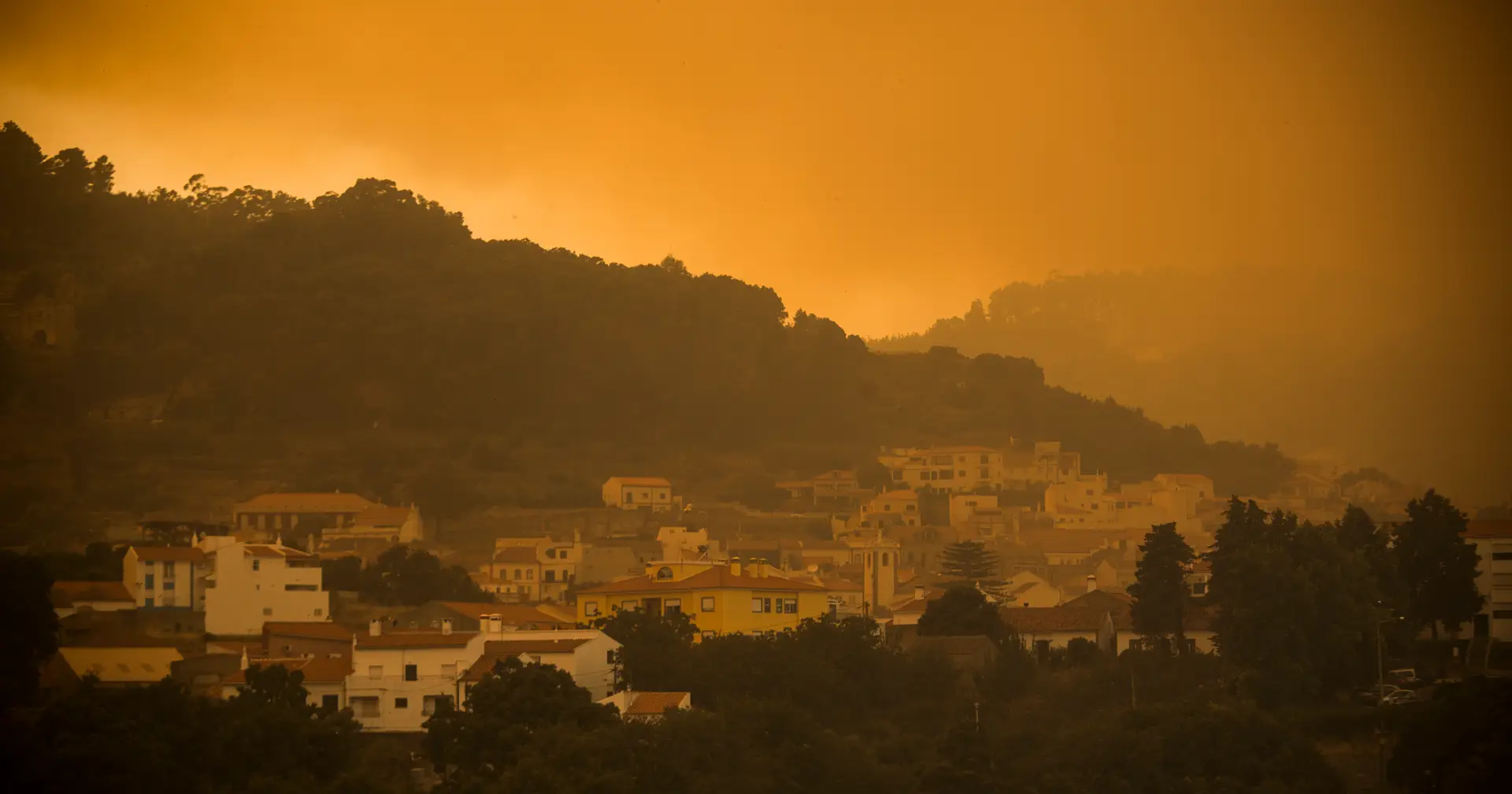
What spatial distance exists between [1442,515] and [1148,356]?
89727 mm

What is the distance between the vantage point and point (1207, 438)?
374 ft

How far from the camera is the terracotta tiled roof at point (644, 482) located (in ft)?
246

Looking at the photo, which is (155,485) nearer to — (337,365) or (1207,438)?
(337,365)

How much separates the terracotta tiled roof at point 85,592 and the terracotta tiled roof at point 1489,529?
83.3 feet

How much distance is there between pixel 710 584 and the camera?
42.8 m

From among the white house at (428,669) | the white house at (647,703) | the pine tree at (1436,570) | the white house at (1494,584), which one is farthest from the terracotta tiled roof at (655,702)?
the white house at (1494,584)

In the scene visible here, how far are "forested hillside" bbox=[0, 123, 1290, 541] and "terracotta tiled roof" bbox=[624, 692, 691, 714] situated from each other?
1549 inches

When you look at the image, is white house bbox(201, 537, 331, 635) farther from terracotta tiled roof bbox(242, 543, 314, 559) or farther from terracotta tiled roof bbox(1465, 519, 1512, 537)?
terracotta tiled roof bbox(1465, 519, 1512, 537)

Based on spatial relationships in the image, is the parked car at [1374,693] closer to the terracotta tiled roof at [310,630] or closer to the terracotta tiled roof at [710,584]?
the terracotta tiled roof at [710,584]

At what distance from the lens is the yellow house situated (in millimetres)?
42312

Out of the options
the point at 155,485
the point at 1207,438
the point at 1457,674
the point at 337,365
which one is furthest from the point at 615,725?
the point at 1207,438

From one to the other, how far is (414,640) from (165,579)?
982 centimetres

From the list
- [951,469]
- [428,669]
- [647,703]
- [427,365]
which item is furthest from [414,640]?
[427,365]

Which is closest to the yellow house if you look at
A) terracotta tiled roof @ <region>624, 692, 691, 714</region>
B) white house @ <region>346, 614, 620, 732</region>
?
white house @ <region>346, 614, 620, 732</region>
